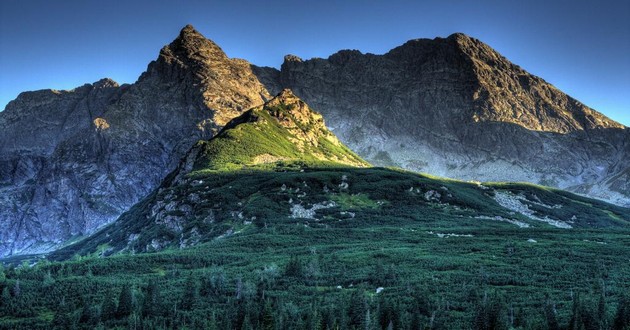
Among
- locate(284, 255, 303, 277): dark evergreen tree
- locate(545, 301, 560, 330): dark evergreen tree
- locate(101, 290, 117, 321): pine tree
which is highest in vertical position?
locate(284, 255, 303, 277): dark evergreen tree

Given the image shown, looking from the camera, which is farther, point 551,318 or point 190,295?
point 190,295

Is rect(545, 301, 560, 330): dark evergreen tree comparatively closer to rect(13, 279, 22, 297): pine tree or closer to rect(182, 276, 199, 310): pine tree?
rect(182, 276, 199, 310): pine tree

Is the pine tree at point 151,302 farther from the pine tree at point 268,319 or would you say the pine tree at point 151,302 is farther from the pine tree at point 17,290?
the pine tree at point 17,290

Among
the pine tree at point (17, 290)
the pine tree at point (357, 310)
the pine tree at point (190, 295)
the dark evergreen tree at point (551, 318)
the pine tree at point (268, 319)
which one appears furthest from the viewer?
the pine tree at point (17, 290)

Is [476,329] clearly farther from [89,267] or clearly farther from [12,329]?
[89,267]

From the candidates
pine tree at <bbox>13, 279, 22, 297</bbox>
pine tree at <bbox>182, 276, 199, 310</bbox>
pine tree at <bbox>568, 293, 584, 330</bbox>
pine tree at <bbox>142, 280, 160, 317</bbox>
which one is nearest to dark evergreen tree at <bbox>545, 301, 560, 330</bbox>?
pine tree at <bbox>568, 293, 584, 330</bbox>

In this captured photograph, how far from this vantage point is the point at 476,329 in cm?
11006

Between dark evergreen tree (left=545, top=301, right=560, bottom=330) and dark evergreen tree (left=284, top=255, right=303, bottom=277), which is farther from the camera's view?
dark evergreen tree (left=284, top=255, right=303, bottom=277)

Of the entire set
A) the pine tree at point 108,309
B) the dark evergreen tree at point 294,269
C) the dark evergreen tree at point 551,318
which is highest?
the dark evergreen tree at point 294,269

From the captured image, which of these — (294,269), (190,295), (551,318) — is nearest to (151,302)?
(190,295)

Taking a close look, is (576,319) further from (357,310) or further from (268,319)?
(268,319)

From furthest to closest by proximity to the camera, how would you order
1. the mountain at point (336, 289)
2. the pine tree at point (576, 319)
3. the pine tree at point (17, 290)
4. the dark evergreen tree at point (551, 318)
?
1. the pine tree at point (17, 290)
2. the mountain at point (336, 289)
3. the dark evergreen tree at point (551, 318)
4. the pine tree at point (576, 319)

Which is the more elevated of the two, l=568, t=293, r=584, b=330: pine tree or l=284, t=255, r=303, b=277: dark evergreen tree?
l=284, t=255, r=303, b=277: dark evergreen tree

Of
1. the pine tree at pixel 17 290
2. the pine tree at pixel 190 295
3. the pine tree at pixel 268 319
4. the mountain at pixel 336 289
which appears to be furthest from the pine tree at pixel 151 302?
the pine tree at pixel 17 290
